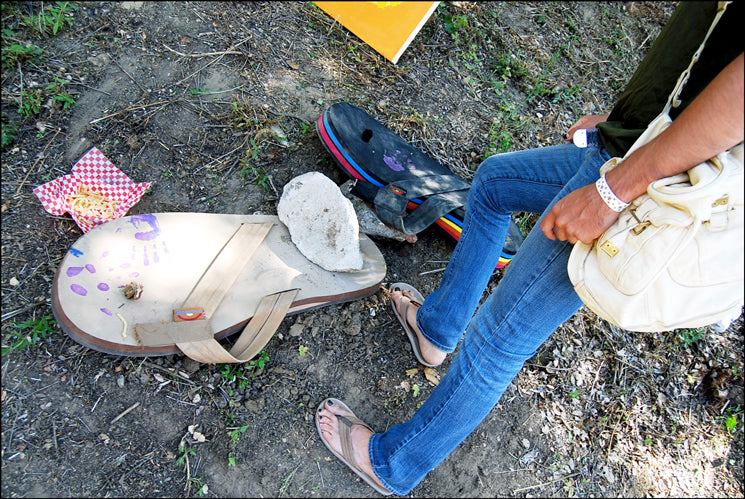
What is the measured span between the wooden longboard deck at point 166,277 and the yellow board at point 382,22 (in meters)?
1.27

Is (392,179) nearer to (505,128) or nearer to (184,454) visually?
(505,128)

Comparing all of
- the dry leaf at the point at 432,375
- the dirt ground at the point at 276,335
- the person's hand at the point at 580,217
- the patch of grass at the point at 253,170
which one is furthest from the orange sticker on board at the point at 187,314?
the person's hand at the point at 580,217

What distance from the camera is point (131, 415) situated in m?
1.71

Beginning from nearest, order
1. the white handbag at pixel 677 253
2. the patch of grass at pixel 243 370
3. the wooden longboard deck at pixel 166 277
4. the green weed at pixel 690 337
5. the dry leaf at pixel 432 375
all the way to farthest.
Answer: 1. the white handbag at pixel 677 253
2. the wooden longboard deck at pixel 166 277
3. the patch of grass at pixel 243 370
4. the dry leaf at pixel 432 375
5. the green weed at pixel 690 337

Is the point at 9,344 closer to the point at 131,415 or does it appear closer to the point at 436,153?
the point at 131,415

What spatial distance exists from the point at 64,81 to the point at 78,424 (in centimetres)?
146

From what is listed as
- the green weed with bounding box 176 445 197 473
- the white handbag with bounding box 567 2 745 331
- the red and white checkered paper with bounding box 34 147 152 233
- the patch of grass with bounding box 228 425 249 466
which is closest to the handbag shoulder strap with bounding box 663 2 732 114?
the white handbag with bounding box 567 2 745 331

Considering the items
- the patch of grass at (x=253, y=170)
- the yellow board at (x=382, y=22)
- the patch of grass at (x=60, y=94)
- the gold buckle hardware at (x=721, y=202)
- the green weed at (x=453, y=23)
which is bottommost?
the patch of grass at (x=60, y=94)

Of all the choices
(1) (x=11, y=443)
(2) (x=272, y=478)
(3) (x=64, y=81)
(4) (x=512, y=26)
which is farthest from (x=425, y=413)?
(4) (x=512, y=26)

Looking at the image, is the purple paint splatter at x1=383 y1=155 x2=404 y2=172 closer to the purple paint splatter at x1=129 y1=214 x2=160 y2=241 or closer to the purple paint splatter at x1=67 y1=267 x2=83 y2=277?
the purple paint splatter at x1=129 y1=214 x2=160 y2=241

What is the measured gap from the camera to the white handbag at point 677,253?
979 mm

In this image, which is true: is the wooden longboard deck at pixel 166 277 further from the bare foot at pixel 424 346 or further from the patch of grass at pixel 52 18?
the patch of grass at pixel 52 18

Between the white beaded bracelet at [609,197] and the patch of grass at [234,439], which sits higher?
the white beaded bracelet at [609,197]

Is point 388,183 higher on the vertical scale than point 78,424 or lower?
higher
